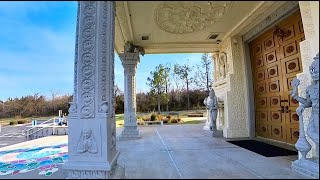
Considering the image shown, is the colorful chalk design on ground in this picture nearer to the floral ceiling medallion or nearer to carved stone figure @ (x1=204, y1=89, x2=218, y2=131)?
the floral ceiling medallion

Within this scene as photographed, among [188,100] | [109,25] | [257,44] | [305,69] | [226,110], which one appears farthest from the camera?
[188,100]

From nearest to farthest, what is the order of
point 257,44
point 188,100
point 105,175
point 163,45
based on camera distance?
point 105,175
point 257,44
point 163,45
point 188,100

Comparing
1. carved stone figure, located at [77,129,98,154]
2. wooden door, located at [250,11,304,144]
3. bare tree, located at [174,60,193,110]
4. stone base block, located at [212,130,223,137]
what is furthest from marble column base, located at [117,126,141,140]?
bare tree, located at [174,60,193,110]

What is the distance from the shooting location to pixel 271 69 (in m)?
4.86

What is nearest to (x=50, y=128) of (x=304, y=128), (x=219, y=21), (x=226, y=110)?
(x=226, y=110)

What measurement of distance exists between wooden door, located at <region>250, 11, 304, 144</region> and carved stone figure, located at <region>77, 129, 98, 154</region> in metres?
3.67

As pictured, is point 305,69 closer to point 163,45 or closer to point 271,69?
point 271,69

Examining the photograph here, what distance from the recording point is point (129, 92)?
21.3ft

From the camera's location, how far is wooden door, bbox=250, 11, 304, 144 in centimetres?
409

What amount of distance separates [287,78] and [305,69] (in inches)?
61.2

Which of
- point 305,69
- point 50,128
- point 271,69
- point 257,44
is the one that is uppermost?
point 257,44

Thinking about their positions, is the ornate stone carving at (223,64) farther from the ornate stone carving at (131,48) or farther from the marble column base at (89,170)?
the marble column base at (89,170)

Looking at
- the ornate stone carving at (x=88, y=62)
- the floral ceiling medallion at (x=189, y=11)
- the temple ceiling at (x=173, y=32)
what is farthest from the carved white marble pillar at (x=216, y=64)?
the ornate stone carving at (x=88, y=62)

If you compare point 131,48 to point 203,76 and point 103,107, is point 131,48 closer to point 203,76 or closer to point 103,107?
point 103,107
